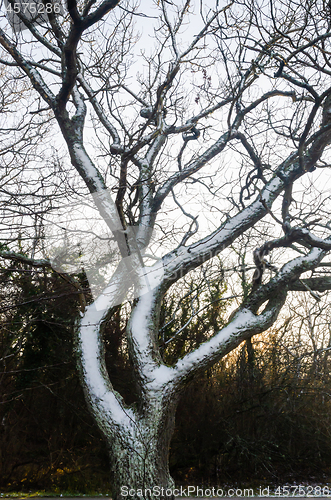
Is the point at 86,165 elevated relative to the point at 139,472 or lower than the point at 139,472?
elevated

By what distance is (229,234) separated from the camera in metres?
5.51

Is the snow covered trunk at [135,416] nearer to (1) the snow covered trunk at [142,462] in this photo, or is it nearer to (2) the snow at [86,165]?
(1) the snow covered trunk at [142,462]

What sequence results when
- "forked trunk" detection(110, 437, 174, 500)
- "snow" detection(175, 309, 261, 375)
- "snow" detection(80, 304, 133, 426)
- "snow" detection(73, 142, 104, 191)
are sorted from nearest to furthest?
1. "forked trunk" detection(110, 437, 174, 500)
2. "snow" detection(80, 304, 133, 426)
3. "snow" detection(175, 309, 261, 375)
4. "snow" detection(73, 142, 104, 191)

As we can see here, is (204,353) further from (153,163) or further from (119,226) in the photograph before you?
(153,163)

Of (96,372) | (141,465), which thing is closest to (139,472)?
(141,465)

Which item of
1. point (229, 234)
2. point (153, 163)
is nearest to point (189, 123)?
point (153, 163)

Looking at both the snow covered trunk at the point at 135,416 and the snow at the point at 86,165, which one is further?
the snow at the point at 86,165

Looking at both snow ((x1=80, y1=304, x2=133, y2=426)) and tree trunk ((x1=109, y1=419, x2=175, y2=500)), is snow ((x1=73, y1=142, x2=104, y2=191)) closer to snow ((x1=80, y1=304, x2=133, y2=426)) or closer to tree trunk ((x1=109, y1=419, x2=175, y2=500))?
snow ((x1=80, y1=304, x2=133, y2=426))

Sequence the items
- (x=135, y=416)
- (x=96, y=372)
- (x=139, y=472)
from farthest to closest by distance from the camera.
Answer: (x=96, y=372) < (x=135, y=416) < (x=139, y=472)

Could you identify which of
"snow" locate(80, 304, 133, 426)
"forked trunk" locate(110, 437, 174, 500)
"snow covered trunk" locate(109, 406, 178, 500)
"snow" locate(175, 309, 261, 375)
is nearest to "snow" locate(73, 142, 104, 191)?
"snow" locate(80, 304, 133, 426)

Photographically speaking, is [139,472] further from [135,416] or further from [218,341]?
[218,341]

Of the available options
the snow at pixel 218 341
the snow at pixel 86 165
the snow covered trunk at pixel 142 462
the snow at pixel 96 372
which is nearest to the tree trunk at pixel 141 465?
the snow covered trunk at pixel 142 462

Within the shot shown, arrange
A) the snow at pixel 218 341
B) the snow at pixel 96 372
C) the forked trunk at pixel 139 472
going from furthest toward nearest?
the snow at pixel 218 341, the snow at pixel 96 372, the forked trunk at pixel 139 472

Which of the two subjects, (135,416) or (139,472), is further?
(135,416)
